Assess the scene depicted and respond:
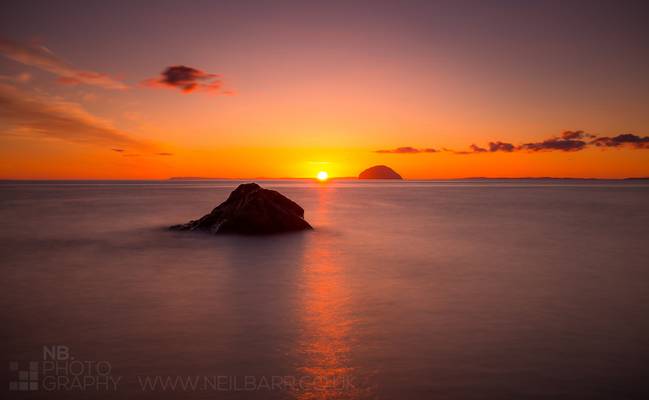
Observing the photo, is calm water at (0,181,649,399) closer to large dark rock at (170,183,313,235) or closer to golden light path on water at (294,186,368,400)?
golden light path on water at (294,186,368,400)

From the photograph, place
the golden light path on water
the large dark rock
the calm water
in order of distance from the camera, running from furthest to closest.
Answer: the large dark rock
the calm water
the golden light path on water

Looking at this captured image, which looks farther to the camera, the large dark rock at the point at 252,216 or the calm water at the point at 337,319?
the large dark rock at the point at 252,216

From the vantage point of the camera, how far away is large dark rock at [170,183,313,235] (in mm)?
21375

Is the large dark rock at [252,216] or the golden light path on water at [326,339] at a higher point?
the large dark rock at [252,216]

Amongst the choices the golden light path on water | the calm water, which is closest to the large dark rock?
the calm water

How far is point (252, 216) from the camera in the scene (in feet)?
70.1

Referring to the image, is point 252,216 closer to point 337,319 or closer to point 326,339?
point 337,319

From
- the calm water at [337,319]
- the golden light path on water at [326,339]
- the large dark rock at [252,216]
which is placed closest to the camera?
the golden light path on water at [326,339]

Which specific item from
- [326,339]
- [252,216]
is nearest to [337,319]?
[326,339]

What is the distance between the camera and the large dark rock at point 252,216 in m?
21.4

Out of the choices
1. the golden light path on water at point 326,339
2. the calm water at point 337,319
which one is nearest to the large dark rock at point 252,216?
the calm water at point 337,319

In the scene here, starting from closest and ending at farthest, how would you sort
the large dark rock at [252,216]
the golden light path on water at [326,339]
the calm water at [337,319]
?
1. the golden light path on water at [326,339]
2. the calm water at [337,319]
3. the large dark rock at [252,216]

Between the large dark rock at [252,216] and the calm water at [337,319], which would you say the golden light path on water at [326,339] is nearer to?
the calm water at [337,319]

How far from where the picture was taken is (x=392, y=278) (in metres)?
12.4
